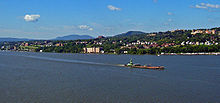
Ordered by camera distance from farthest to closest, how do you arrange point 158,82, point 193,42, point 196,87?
point 193,42
point 158,82
point 196,87

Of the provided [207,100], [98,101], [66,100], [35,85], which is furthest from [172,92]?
[35,85]

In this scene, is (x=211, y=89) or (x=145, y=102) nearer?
(x=145, y=102)

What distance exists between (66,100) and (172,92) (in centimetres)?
1267

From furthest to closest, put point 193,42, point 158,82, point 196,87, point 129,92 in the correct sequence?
point 193,42 → point 158,82 → point 196,87 → point 129,92

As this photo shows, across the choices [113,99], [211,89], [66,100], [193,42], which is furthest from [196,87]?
[193,42]

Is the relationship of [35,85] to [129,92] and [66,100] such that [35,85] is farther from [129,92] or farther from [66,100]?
[129,92]

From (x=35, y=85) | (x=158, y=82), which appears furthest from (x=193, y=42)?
(x=35, y=85)

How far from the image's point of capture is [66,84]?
116ft

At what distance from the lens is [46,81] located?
38.0 meters

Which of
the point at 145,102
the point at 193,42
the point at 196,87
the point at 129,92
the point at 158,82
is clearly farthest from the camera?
the point at 193,42

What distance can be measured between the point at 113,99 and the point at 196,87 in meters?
12.8

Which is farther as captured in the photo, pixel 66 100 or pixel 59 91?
pixel 59 91

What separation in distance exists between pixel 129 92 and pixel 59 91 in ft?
27.8

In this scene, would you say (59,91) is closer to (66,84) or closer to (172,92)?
(66,84)
